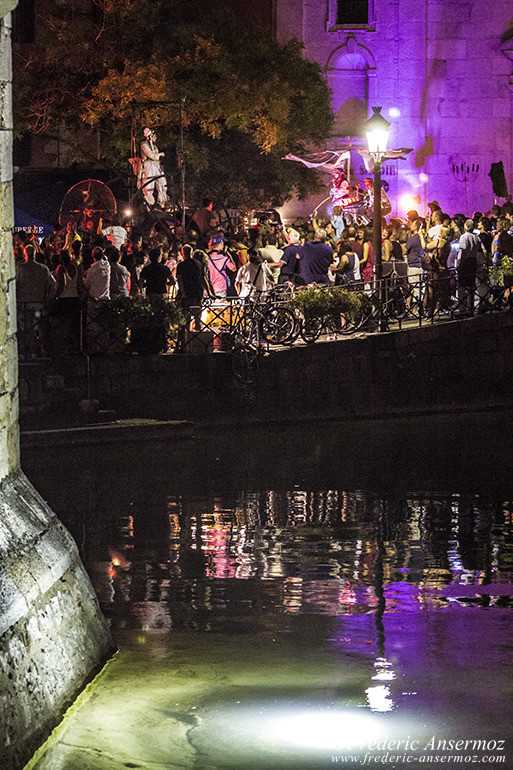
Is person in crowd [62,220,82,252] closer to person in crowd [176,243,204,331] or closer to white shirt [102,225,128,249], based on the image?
white shirt [102,225,128,249]

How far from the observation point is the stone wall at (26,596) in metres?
5.54

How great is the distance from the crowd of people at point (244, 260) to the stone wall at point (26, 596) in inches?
556

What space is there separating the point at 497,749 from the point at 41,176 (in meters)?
33.0

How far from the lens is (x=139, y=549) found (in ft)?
36.3

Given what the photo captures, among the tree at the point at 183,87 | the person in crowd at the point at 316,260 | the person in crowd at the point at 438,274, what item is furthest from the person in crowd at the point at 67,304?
the tree at the point at 183,87

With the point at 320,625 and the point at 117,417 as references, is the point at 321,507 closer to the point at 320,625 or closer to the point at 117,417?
the point at 320,625

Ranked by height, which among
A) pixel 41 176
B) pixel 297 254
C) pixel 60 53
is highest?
pixel 60 53

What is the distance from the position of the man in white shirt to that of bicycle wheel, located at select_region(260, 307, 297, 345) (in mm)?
2936

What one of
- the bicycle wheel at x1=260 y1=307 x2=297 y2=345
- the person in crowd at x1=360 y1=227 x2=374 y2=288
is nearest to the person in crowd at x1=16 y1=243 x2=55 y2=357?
the bicycle wheel at x1=260 y1=307 x2=297 y2=345

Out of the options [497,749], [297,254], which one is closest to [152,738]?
[497,749]

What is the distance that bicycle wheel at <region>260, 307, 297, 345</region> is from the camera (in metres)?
23.2

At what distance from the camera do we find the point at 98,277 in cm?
2153

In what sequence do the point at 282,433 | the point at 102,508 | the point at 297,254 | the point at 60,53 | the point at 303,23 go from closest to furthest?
the point at 102,508, the point at 282,433, the point at 297,254, the point at 60,53, the point at 303,23

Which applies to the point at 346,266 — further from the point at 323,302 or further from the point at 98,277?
the point at 98,277
